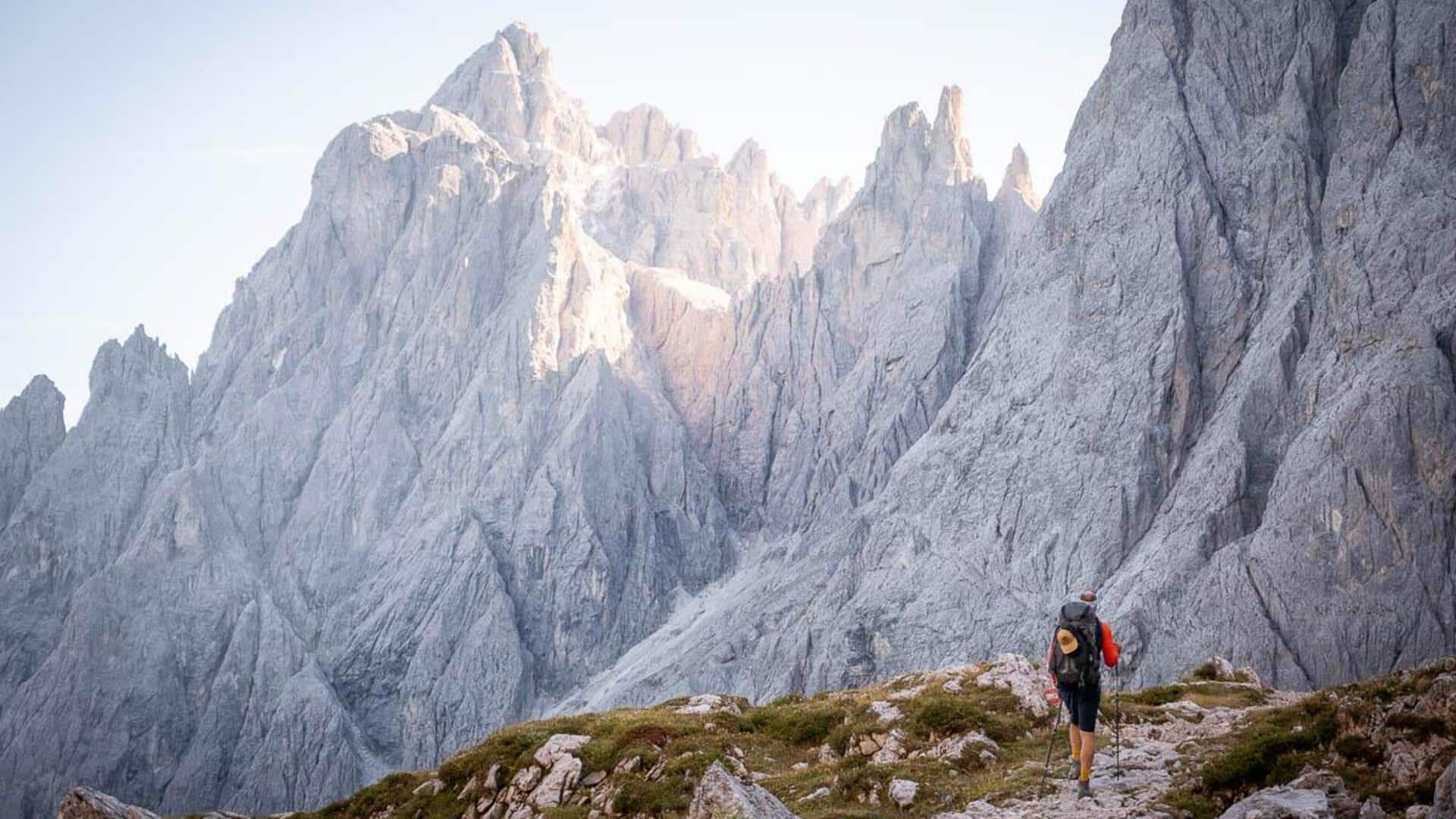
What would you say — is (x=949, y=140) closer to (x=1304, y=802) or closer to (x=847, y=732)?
(x=847, y=732)


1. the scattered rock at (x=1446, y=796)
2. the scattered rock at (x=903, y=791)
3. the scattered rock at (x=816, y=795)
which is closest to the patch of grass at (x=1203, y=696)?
the scattered rock at (x=903, y=791)

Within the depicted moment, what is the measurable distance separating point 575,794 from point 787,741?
635cm

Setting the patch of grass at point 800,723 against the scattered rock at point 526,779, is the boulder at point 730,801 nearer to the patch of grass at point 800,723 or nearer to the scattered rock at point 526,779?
the scattered rock at point 526,779

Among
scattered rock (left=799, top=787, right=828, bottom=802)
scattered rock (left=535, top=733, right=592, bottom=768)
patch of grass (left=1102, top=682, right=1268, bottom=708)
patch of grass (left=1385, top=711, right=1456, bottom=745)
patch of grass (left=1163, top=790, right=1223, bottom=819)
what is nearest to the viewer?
patch of grass (left=1385, top=711, right=1456, bottom=745)

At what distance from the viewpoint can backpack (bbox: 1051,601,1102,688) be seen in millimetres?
21094

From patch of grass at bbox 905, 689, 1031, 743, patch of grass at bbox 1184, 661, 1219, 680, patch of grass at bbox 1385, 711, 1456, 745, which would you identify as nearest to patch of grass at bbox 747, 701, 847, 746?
patch of grass at bbox 905, 689, 1031, 743

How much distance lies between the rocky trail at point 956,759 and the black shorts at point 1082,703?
1200 mm

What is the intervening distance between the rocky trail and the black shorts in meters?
1.20

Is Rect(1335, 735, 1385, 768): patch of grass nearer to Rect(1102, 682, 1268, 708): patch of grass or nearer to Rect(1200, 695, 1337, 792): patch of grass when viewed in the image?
Rect(1200, 695, 1337, 792): patch of grass

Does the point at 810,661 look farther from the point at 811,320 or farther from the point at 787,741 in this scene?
the point at 787,741

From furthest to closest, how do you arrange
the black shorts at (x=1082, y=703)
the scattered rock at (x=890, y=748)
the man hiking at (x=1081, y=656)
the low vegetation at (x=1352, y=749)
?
the scattered rock at (x=890, y=748) < the man hiking at (x=1081, y=656) < the black shorts at (x=1082, y=703) < the low vegetation at (x=1352, y=749)

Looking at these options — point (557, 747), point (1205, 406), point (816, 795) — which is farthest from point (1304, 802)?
point (1205, 406)

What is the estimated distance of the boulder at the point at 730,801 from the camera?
59.6 ft

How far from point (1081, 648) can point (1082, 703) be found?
106 centimetres
